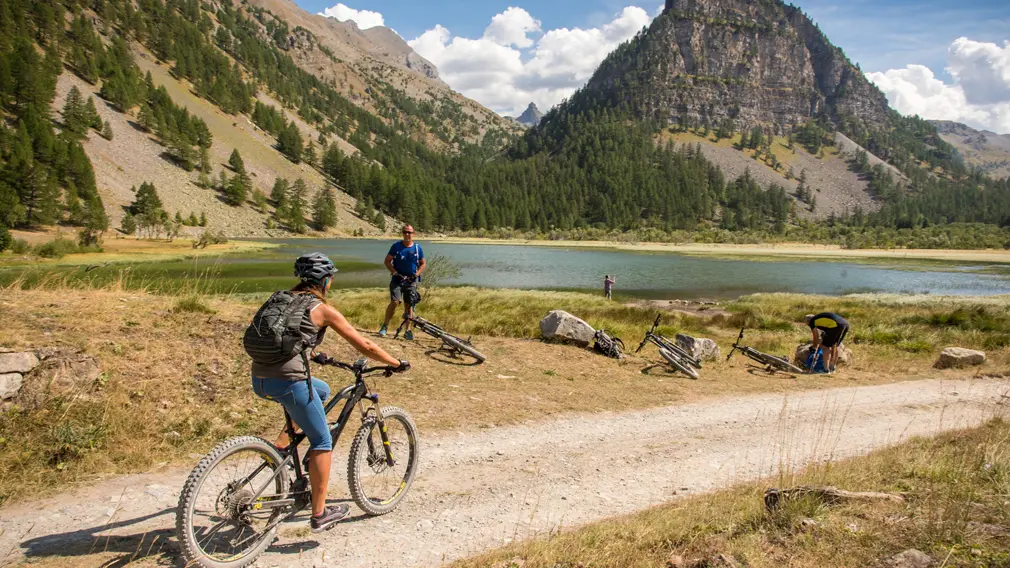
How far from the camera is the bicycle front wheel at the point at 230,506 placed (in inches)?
145

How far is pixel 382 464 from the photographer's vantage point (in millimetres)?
5184

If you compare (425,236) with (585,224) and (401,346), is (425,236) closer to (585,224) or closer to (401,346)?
(585,224)

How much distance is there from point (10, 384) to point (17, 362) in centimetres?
29

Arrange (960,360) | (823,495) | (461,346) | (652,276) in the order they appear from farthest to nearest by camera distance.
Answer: (652,276), (960,360), (461,346), (823,495)

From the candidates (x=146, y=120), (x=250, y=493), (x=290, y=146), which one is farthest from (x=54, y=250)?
(x=290, y=146)

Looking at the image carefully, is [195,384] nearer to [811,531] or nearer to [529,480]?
[529,480]

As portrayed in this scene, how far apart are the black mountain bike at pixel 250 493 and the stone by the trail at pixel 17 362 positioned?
13.4ft

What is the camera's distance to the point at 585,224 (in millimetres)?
186500

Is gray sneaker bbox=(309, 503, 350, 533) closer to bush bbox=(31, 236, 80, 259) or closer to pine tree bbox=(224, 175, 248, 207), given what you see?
bush bbox=(31, 236, 80, 259)

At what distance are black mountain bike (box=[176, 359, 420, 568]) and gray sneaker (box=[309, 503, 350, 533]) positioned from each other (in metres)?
0.16

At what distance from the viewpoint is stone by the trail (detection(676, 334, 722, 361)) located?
1523 cm

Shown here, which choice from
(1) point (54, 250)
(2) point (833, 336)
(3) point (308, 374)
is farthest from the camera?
(1) point (54, 250)

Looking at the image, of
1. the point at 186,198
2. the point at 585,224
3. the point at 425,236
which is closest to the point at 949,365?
the point at 186,198

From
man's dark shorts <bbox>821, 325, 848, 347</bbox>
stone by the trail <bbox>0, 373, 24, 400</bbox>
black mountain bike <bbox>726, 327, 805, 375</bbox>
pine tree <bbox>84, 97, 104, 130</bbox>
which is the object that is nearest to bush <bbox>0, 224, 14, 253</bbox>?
stone by the trail <bbox>0, 373, 24, 400</bbox>
